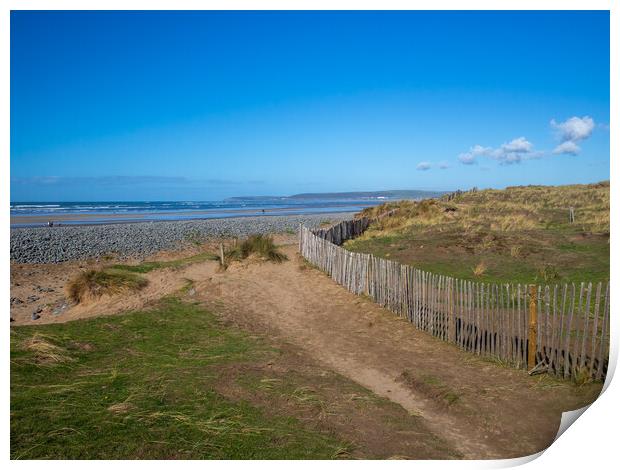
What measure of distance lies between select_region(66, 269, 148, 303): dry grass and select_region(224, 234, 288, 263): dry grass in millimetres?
4150

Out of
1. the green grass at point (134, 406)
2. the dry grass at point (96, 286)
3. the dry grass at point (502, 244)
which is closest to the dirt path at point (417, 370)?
the green grass at point (134, 406)

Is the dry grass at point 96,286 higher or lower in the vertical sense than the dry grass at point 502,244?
lower

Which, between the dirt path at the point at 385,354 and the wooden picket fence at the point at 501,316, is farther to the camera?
the wooden picket fence at the point at 501,316

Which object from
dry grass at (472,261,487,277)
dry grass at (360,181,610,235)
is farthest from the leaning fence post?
dry grass at (360,181,610,235)

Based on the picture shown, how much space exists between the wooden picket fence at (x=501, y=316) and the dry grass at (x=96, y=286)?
21.4 feet

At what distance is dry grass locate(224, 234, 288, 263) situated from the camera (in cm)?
1744

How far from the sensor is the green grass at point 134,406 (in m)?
4.58

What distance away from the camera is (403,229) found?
84.0 feet

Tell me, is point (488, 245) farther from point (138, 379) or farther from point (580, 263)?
point (138, 379)

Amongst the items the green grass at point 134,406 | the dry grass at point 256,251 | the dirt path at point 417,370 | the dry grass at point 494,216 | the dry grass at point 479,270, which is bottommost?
the dirt path at point 417,370

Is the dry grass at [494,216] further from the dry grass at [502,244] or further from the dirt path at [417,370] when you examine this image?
the dirt path at [417,370]

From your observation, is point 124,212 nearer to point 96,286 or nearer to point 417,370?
point 96,286

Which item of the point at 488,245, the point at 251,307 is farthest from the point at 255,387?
the point at 488,245

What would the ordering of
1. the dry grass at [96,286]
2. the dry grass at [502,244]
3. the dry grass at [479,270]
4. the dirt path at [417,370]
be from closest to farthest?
1. the dirt path at [417,370]
2. the dry grass at [96,286]
3. the dry grass at [502,244]
4. the dry grass at [479,270]
